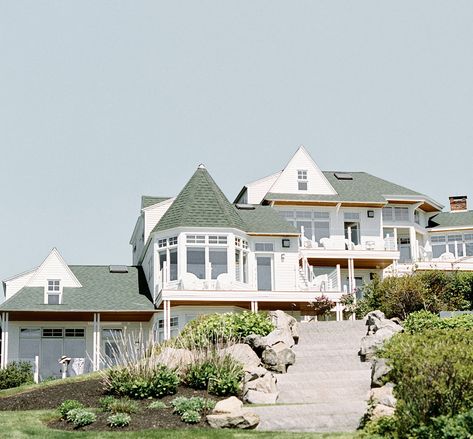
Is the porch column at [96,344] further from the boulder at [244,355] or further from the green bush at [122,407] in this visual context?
the green bush at [122,407]

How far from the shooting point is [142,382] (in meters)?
19.9

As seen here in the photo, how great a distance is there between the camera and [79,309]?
3566 cm

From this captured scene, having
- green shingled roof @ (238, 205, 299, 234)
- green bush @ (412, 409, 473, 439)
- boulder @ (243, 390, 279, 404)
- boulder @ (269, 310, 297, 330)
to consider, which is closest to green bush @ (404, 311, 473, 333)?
boulder @ (269, 310, 297, 330)

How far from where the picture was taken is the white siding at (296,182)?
1720 inches

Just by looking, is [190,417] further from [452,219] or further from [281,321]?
[452,219]

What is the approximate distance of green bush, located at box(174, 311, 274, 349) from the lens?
24859mm

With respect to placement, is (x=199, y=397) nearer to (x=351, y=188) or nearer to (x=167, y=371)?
(x=167, y=371)

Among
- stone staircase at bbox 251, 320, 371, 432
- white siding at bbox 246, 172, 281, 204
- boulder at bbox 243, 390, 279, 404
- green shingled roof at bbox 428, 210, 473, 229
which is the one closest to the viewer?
stone staircase at bbox 251, 320, 371, 432

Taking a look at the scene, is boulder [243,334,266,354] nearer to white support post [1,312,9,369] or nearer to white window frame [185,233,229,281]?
white window frame [185,233,229,281]

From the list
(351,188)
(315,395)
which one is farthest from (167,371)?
(351,188)

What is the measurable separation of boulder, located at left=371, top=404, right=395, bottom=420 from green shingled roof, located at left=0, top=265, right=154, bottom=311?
63.7 feet

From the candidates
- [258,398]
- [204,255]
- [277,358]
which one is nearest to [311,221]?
[204,255]

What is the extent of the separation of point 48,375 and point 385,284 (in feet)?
45.5

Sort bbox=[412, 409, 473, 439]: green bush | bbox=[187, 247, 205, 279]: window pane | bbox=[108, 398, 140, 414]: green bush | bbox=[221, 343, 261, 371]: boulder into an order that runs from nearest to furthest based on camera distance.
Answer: bbox=[412, 409, 473, 439]: green bush → bbox=[108, 398, 140, 414]: green bush → bbox=[221, 343, 261, 371]: boulder → bbox=[187, 247, 205, 279]: window pane
